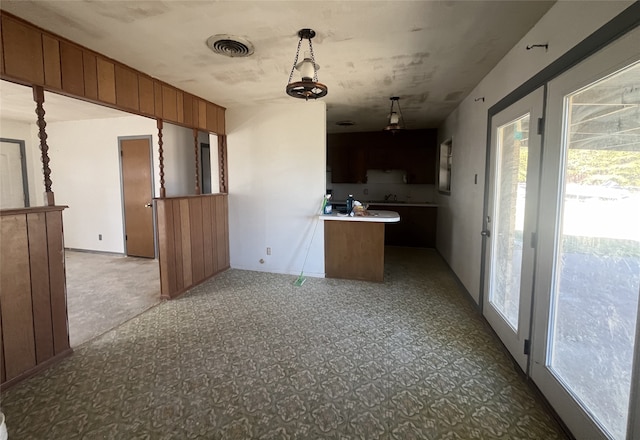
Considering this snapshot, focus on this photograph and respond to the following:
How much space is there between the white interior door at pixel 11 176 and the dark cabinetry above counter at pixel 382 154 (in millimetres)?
5685

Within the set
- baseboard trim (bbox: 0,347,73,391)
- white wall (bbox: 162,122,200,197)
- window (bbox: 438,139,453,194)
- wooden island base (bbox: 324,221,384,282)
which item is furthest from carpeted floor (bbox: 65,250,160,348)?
window (bbox: 438,139,453,194)

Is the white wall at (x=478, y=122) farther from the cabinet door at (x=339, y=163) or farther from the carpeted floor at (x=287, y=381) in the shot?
the cabinet door at (x=339, y=163)

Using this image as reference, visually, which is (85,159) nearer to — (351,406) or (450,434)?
(351,406)

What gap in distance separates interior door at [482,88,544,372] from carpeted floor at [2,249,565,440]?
0.25 meters

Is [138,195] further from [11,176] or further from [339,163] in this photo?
[339,163]

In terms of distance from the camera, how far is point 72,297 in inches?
144

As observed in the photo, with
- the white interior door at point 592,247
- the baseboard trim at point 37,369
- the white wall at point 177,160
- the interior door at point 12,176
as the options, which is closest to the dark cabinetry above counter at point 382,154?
the white wall at point 177,160

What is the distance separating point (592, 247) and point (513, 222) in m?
0.90

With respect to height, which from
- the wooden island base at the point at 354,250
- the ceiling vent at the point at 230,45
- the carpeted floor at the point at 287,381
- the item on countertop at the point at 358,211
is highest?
the ceiling vent at the point at 230,45

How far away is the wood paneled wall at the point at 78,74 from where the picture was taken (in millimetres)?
2057

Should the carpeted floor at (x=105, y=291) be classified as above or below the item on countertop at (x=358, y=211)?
below

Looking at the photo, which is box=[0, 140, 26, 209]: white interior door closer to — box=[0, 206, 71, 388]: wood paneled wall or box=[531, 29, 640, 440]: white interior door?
box=[0, 206, 71, 388]: wood paneled wall

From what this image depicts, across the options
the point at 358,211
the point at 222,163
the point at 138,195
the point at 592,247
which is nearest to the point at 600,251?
the point at 592,247

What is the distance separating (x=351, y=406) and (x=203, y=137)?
17.5 ft
